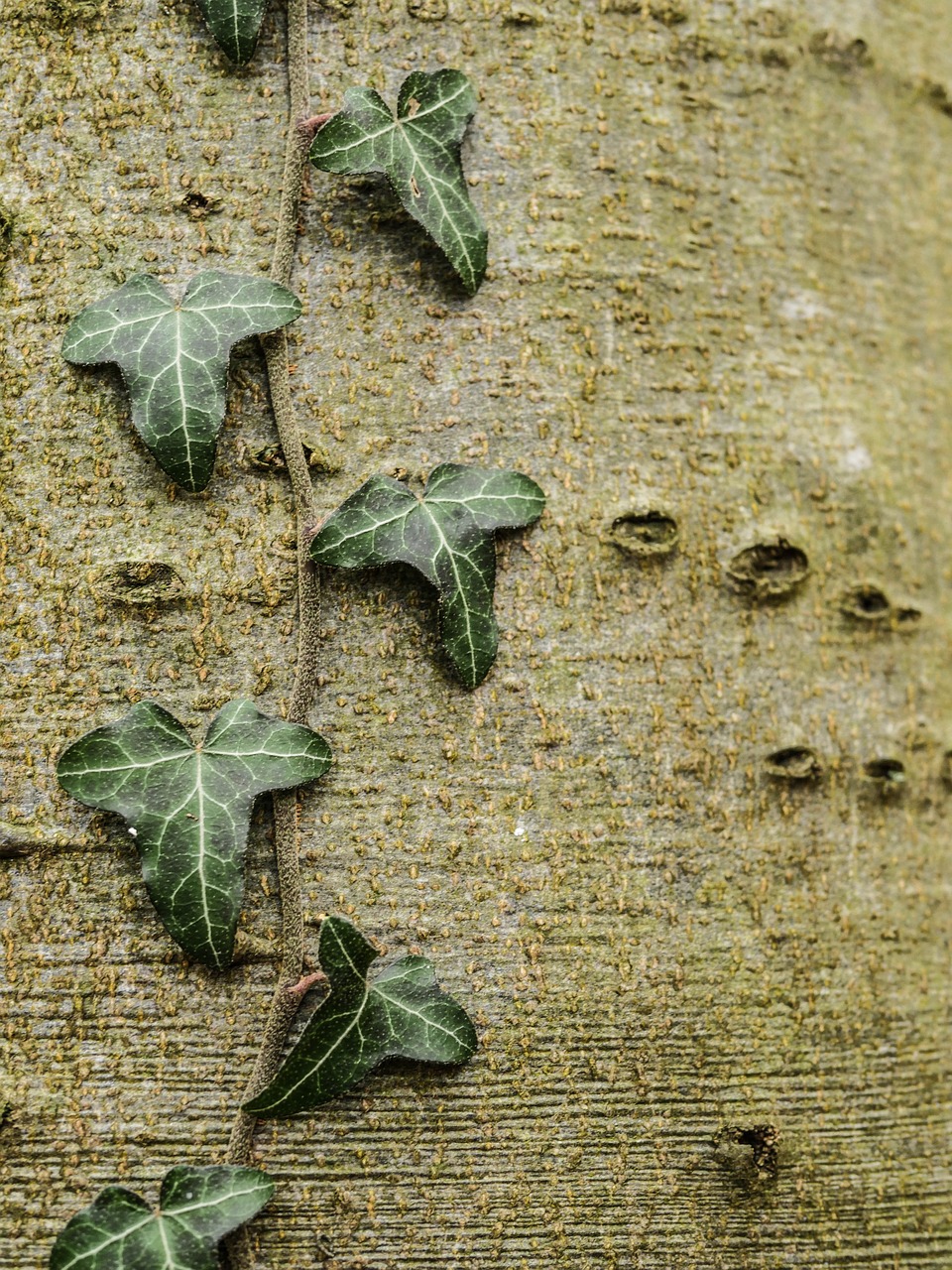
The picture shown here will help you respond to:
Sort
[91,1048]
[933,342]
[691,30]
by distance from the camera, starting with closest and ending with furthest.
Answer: [91,1048]
[691,30]
[933,342]

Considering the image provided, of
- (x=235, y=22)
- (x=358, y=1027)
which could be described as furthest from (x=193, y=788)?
(x=235, y=22)

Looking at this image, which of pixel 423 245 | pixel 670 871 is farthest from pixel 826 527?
pixel 423 245

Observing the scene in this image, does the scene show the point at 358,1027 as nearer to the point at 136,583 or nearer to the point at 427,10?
the point at 136,583

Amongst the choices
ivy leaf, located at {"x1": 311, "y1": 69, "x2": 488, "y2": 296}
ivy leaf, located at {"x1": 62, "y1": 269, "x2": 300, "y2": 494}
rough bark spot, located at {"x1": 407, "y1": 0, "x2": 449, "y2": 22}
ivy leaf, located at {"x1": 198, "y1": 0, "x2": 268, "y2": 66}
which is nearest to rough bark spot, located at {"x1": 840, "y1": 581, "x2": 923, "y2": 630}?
ivy leaf, located at {"x1": 311, "y1": 69, "x2": 488, "y2": 296}

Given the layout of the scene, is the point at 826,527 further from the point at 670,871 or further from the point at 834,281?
the point at 670,871

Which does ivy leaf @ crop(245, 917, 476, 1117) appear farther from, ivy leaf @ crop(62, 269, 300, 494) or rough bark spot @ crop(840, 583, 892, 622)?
rough bark spot @ crop(840, 583, 892, 622)

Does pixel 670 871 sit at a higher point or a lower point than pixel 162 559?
lower
